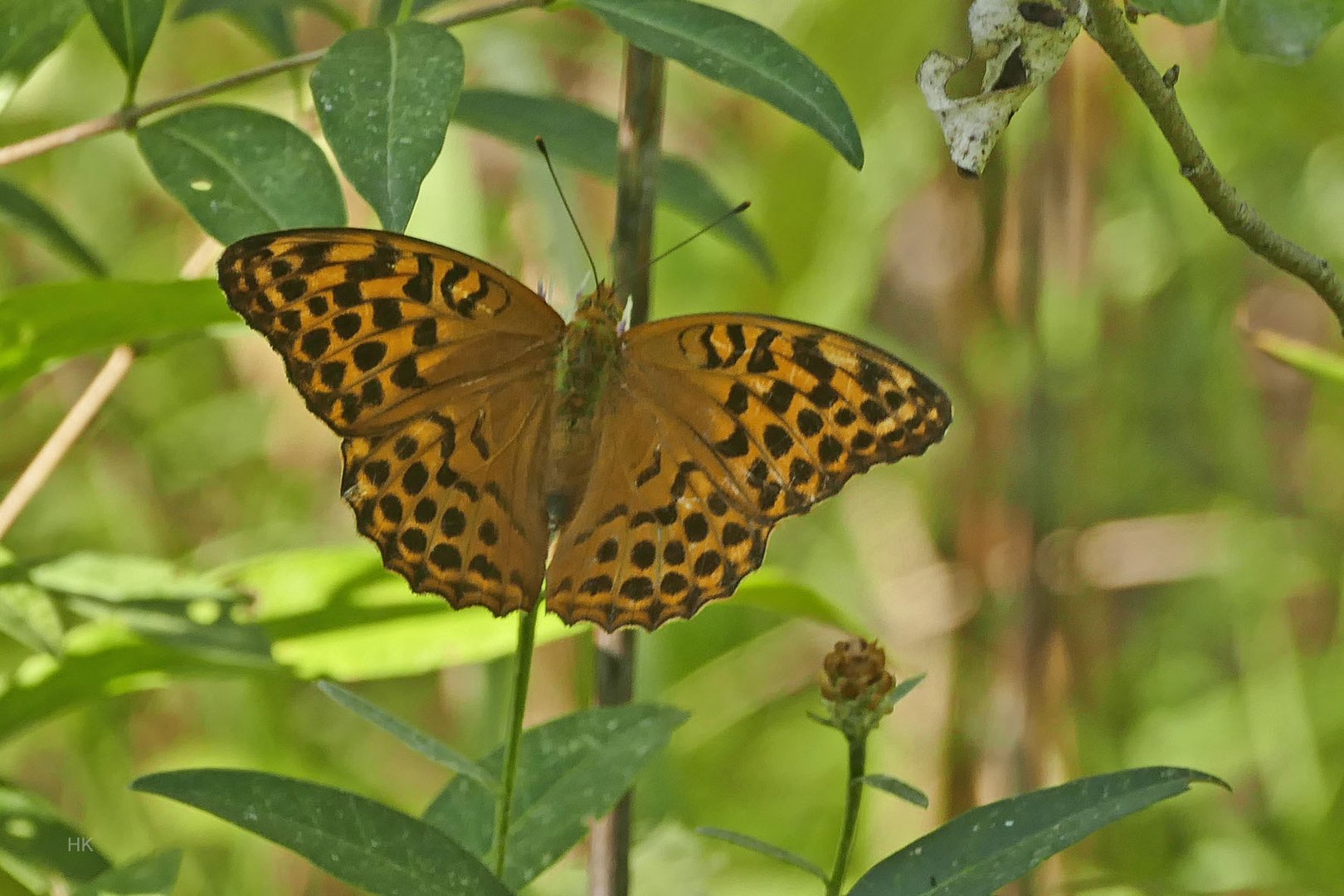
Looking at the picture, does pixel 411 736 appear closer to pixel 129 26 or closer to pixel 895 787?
pixel 895 787

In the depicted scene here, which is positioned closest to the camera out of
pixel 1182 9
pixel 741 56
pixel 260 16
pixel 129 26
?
pixel 1182 9

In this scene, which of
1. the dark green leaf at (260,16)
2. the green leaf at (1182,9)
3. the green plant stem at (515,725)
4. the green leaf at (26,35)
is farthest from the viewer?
the dark green leaf at (260,16)

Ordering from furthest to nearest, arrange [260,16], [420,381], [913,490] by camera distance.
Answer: [913,490] < [260,16] < [420,381]

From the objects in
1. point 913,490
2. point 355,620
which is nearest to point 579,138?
point 355,620

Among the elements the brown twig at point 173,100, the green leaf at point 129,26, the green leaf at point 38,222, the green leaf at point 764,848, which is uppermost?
the green leaf at point 38,222

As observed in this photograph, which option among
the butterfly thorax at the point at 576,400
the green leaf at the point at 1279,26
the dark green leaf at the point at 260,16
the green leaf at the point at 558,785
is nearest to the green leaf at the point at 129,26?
the dark green leaf at the point at 260,16

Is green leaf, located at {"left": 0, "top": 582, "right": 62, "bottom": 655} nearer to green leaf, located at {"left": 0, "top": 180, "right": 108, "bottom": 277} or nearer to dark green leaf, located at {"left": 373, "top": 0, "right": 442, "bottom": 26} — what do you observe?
green leaf, located at {"left": 0, "top": 180, "right": 108, "bottom": 277}

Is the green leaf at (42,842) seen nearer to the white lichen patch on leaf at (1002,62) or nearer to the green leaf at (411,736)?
the green leaf at (411,736)
